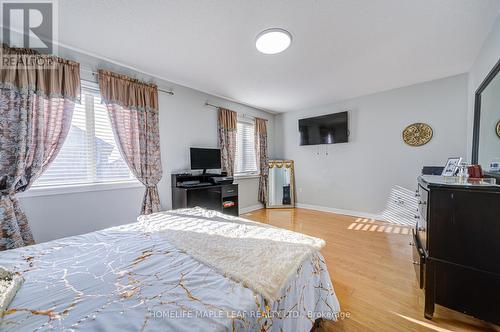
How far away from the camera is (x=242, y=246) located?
1189 mm

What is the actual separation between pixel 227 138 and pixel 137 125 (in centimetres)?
168

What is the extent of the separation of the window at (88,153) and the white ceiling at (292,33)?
70 cm

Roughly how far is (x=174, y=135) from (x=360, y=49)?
2864 millimetres

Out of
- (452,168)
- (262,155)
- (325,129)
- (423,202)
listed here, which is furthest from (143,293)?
(325,129)

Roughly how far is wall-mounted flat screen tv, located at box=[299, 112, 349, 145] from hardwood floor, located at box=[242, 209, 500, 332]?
180 centimetres

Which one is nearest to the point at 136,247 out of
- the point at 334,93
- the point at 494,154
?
the point at 494,154

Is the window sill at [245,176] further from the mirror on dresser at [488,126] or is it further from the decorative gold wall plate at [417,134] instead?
the mirror on dresser at [488,126]

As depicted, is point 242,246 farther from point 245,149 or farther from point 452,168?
point 245,149

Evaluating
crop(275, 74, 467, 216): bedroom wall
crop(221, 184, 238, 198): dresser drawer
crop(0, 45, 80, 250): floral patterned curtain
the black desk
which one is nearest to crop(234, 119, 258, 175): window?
crop(221, 184, 238, 198): dresser drawer

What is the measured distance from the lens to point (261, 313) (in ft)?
2.45

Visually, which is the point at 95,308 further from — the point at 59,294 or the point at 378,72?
the point at 378,72

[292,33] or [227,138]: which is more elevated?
[292,33]

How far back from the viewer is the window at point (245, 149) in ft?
14.6

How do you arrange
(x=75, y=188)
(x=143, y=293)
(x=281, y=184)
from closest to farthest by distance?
(x=143, y=293) < (x=75, y=188) < (x=281, y=184)
